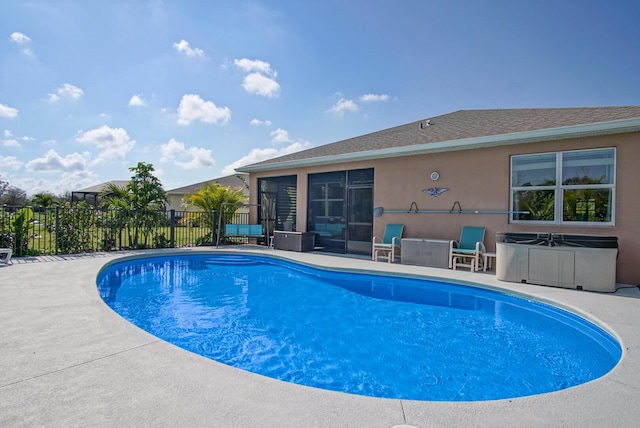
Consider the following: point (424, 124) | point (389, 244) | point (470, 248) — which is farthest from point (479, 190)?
point (424, 124)

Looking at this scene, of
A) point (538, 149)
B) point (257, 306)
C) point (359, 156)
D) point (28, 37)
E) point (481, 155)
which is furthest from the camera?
point (359, 156)

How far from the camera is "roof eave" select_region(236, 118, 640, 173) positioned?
250 inches

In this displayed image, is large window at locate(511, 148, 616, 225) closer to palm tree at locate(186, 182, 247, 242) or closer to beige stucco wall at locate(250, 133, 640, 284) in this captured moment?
beige stucco wall at locate(250, 133, 640, 284)

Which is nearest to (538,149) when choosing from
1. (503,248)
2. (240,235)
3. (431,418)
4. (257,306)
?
Answer: (503,248)

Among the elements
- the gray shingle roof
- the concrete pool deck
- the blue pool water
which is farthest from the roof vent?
the concrete pool deck

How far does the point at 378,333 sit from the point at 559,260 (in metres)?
4.09

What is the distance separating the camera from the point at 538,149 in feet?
24.3

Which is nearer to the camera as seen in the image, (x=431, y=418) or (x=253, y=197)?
(x=431, y=418)

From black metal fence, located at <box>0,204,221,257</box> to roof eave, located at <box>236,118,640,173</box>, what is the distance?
5052 millimetres

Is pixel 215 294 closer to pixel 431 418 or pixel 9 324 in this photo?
pixel 9 324

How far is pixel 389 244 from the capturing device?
9461 millimetres

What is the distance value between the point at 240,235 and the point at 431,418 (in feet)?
35.6

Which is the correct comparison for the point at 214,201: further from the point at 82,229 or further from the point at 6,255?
the point at 6,255

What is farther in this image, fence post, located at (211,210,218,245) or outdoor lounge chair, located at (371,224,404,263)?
fence post, located at (211,210,218,245)
